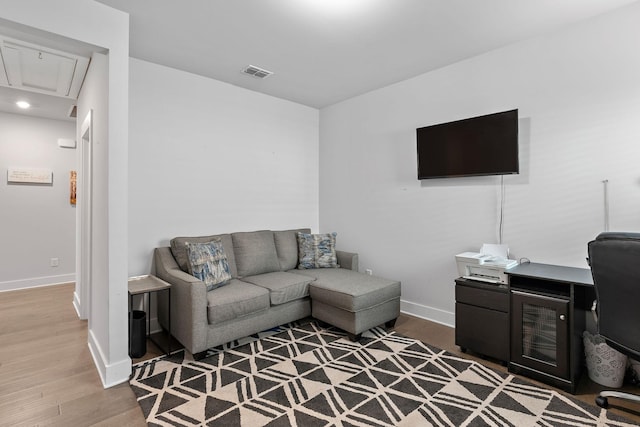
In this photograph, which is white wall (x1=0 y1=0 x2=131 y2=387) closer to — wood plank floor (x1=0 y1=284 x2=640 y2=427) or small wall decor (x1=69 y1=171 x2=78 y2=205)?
wood plank floor (x1=0 y1=284 x2=640 y2=427)

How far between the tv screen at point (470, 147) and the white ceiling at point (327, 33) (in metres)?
0.68

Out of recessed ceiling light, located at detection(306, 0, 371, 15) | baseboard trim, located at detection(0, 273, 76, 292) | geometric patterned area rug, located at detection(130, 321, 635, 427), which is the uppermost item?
recessed ceiling light, located at detection(306, 0, 371, 15)

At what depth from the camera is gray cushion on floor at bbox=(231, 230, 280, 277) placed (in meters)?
3.62

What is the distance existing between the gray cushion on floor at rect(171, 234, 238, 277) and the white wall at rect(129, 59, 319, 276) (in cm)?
20

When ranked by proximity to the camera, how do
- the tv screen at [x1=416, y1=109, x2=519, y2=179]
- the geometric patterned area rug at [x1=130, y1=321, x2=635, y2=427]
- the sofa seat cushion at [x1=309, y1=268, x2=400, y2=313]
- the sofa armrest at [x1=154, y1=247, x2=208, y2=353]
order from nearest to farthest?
the geometric patterned area rug at [x1=130, y1=321, x2=635, y2=427] < the sofa armrest at [x1=154, y1=247, x2=208, y2=353] < the tv screen at [x1=416, y1=109, x2=519, y2=179] < the sofa seat cushion at [x1=309, y1=268, x2=400, y2=313]

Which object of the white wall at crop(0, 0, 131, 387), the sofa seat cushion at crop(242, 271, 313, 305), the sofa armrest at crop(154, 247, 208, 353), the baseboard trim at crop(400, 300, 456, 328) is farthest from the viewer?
the baseboard trim at crop(400, 300, 456, 328)

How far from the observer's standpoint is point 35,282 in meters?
4.90

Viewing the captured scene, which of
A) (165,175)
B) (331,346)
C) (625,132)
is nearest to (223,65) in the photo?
(165,175)

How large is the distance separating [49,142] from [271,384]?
520 centimetres

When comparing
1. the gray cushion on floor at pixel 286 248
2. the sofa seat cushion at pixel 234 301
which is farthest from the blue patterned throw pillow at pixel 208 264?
the gray cushion on floor at pixel 286 248

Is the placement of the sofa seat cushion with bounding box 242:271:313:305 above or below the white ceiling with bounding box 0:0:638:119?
below

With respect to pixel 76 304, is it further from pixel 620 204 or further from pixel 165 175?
pixel 620 204

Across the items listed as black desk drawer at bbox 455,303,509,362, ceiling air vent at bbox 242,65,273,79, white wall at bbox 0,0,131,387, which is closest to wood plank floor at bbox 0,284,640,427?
black desk drawer at bbox 455,303,509,362

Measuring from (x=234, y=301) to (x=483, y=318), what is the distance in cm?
204
